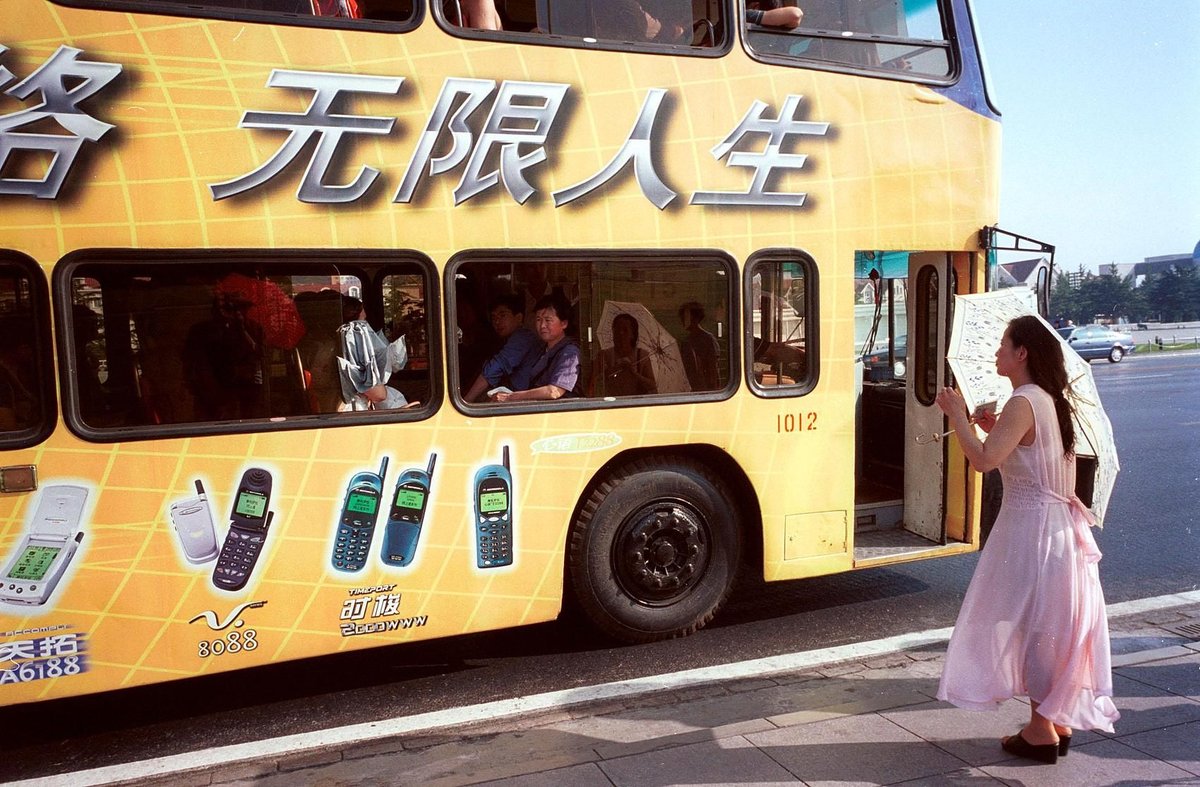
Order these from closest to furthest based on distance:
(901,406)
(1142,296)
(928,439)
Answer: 1. (928,439)
2. (901,406)
3. (1142,296)

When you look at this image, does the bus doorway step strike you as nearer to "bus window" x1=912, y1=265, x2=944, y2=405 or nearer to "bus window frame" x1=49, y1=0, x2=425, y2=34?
"bus window" x1=912, y1=265, x2=944, y2=405

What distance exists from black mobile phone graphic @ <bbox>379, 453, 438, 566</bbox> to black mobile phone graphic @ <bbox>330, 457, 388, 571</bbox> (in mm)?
83

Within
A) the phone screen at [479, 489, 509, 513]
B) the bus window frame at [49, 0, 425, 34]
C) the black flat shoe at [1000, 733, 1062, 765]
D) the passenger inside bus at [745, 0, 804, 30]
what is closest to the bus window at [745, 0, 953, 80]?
the passenger inside bus at [745, 0, 804, 30]

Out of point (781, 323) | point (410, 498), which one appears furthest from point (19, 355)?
point (781, 323)

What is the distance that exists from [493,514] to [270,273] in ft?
5.37

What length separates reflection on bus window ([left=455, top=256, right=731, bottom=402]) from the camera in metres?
4.87

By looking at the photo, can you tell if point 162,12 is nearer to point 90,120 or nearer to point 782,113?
point 90,120

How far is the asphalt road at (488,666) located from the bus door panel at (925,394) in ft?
1.79

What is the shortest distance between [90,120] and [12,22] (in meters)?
0.46

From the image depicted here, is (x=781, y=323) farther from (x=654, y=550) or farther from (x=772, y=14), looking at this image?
(x=772, y=14)

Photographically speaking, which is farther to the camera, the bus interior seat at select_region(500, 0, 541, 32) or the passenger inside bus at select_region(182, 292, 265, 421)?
the bus interior seat at select_region(500, 0, 541, 32)

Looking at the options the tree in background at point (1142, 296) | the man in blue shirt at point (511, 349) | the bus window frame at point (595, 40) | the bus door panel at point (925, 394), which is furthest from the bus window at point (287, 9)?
the tree in background at point (1142, 296)

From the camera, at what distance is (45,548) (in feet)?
12.8

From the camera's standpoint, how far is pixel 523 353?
5.01 metres
